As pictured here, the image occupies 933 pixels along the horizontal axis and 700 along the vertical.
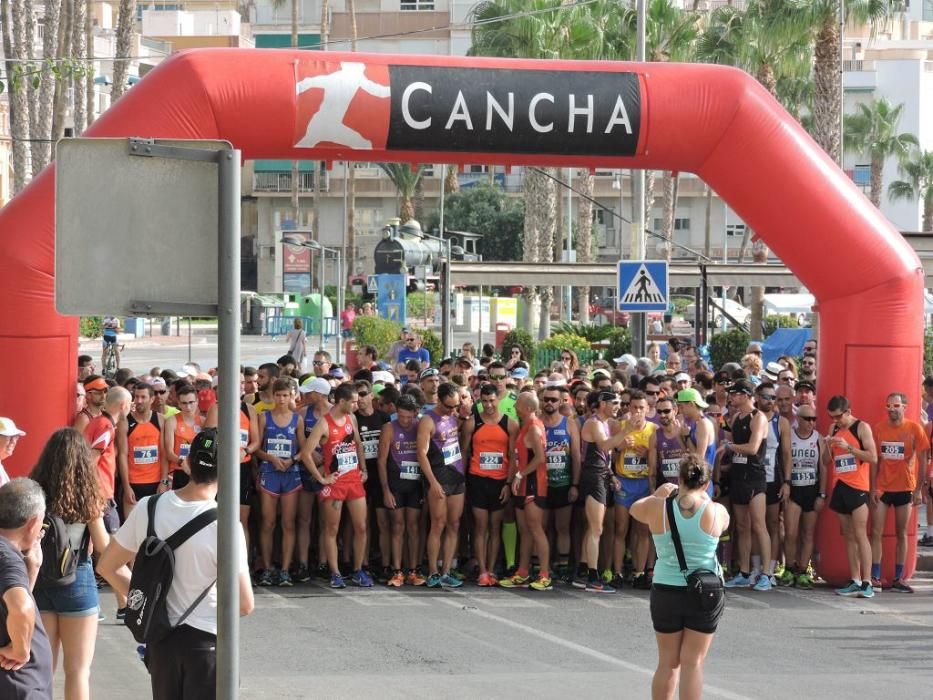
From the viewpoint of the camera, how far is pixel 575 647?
9.73 metres

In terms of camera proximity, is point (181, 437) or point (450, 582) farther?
point (450, 582)

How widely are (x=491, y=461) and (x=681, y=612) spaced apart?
4.91 m

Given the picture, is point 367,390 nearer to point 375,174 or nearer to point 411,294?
point 411,294

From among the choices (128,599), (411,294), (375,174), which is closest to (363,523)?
(128,599)

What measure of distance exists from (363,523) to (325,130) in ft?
10.3

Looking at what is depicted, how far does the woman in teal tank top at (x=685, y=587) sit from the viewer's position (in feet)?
23.4

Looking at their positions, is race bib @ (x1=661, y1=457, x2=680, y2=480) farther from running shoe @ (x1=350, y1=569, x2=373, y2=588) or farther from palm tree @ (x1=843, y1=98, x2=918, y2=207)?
palm tree @ (x1=843, y1=98, x2=918, y2=207)

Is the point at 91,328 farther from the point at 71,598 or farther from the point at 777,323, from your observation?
the point at 71,598

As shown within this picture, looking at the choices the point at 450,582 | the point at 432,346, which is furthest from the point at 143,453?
the point at 432,346

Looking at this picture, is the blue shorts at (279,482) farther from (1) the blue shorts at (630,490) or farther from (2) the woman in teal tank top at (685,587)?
(2) the woman in teal tank top at (685,587)

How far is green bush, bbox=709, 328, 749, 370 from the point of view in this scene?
104 ft

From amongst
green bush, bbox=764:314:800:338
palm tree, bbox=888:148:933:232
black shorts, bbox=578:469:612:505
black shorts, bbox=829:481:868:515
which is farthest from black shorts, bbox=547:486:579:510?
palm tree, bbox=888:148:933:232

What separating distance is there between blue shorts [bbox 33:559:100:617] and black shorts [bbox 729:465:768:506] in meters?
6.66

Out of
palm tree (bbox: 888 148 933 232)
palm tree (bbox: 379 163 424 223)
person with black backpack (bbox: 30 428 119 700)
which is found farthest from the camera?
palm tree (bbox: 888 148 933 232)
